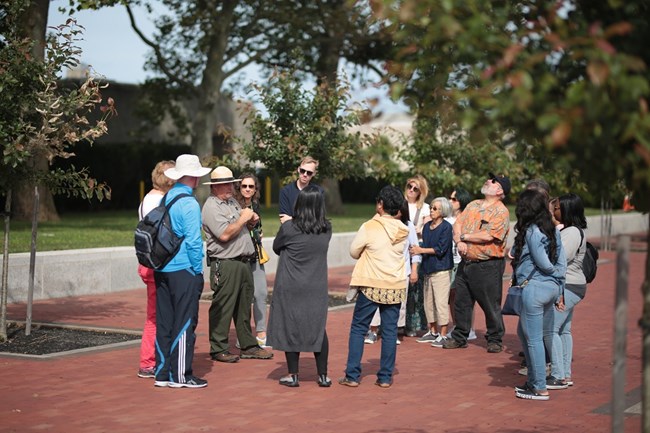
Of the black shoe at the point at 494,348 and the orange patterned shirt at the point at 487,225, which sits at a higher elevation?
the orange patterned shirt at the point at 487,225

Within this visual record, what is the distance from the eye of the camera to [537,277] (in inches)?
338

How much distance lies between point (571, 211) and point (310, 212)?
2158mm

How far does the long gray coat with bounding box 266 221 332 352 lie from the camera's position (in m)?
8.83

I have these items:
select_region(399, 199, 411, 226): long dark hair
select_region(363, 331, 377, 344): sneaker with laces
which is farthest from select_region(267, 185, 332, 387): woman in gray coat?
select_region(363, 331, 377, 344): sneaker with laces

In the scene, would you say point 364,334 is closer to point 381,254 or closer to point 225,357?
point 381,254

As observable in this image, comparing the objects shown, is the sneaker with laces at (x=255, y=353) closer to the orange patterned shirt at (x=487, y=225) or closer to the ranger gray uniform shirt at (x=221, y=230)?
the ranger gray uniform shirt at (x=221, y=230)

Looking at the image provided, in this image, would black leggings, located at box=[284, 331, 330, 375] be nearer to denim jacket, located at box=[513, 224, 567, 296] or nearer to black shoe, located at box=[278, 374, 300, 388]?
black shoe, located at box=[278, 374, 300, 388]

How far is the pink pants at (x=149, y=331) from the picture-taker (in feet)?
30.5

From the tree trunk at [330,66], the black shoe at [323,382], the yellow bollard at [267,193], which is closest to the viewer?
the black shoe at [323,382]

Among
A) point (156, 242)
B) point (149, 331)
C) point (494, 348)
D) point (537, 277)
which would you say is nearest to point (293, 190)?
point (494, 348)

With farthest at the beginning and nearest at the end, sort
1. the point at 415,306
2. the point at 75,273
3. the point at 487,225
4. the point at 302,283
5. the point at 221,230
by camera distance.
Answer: the point at 75,273 → the point at 415,306 → the point at 487,225 → the point at 221,230 → the point at 302,283

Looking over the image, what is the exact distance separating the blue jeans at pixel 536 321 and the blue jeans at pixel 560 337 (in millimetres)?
275

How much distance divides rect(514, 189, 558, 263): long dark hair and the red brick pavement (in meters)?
1.24

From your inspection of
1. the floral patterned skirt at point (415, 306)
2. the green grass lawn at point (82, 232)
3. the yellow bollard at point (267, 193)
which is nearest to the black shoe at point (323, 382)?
the floral patterned skirt at point (415, 306)
